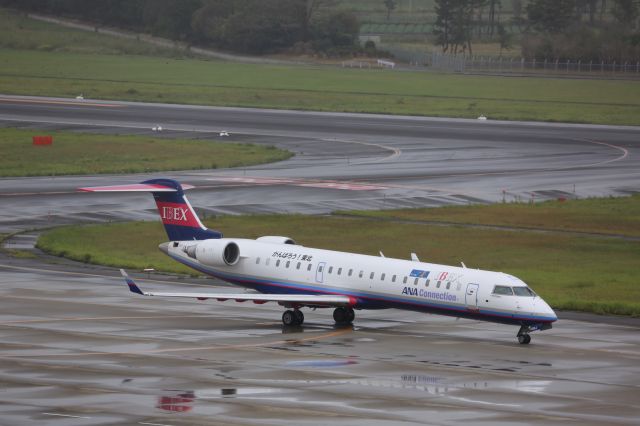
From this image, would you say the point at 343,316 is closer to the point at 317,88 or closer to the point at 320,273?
the point at 320,273

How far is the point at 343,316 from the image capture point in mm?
42312

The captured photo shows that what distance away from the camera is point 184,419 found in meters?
27.1

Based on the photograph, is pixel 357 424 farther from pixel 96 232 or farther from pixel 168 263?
pixel 96 232

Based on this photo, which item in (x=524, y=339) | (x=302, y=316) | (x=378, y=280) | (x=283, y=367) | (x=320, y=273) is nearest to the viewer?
(x=283, y=367)

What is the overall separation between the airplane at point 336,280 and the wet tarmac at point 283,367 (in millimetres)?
968

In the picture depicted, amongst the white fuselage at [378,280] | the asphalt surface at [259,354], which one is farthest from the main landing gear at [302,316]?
the white fuselage at [378,280]

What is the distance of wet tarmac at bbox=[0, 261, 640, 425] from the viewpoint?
28.1 metres

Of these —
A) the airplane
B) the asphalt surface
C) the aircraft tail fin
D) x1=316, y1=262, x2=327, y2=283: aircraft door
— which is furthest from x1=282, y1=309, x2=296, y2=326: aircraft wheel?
the aircraft tail fin

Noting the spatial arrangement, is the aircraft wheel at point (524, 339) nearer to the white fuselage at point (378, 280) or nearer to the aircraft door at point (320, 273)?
the white fuselage at point (378, 280)

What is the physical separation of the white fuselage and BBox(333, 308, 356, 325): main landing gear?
986mm

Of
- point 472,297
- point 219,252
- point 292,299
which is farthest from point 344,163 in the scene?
point 472,297

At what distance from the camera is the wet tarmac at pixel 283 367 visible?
1107 inches

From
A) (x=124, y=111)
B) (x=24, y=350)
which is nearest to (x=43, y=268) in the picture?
(x=24, y=350)

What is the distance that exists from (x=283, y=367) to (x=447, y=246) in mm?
25337
